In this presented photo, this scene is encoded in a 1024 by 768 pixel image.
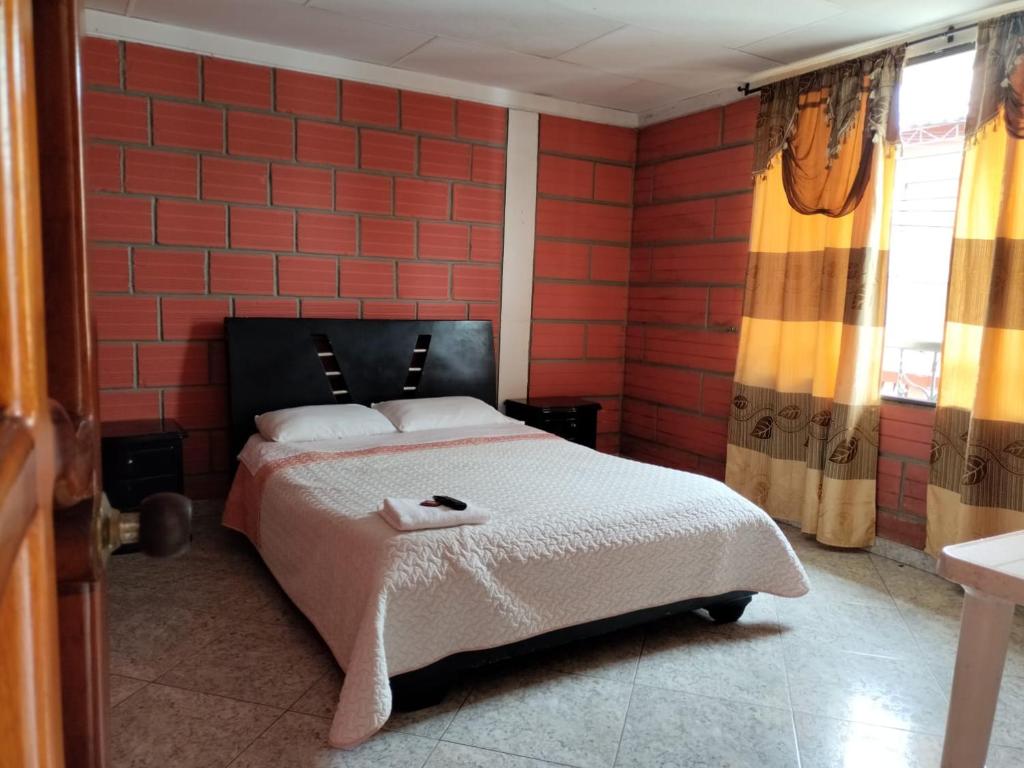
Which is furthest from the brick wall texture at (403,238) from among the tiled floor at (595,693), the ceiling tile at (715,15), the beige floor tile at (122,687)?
the beige floor tile at (122,687)

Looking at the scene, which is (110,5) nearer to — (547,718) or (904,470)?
(547,718)

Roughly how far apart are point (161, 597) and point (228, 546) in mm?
596

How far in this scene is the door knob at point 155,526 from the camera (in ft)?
1.81

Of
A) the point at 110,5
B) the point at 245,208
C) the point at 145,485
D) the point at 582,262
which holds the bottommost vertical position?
the point at 145,485

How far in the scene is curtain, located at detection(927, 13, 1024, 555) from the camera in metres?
2.94

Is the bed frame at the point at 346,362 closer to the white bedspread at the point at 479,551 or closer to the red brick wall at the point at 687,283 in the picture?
the white bedspread at the point at 479,551

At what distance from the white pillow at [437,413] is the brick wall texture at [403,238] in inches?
25.0

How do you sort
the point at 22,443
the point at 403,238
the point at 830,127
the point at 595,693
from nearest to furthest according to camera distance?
the point at 22,443 < the point at 595,693 < the point at 830,127 < the point at 403,238

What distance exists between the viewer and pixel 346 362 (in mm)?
4113

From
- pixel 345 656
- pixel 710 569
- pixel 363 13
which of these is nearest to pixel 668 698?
pixel 710 569

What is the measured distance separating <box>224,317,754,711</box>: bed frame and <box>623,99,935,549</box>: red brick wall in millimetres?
1142

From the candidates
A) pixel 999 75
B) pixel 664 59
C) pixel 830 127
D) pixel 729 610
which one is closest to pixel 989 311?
pixel 999 75

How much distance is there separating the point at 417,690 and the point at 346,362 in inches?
90.5

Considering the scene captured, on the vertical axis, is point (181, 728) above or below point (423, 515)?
below
